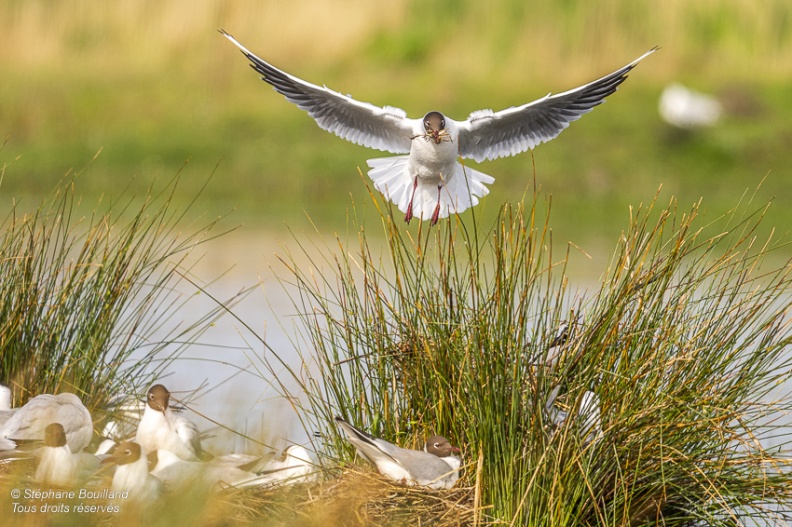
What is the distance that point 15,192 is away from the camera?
14.0 meters

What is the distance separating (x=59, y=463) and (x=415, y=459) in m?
1.16

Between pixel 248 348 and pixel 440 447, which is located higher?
pixel 248 348

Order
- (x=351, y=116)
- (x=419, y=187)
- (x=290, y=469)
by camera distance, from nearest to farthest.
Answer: (x=290, y=469) < (x=419, y=187) < (x=351, y=116)

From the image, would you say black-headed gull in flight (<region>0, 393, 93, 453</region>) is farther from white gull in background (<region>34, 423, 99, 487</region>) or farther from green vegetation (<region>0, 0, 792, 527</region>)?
green vegetation (<region>0, 0, 792, 527</region>)

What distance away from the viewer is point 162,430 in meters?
4.78

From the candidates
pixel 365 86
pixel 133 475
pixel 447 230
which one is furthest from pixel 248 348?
pixel 365 86

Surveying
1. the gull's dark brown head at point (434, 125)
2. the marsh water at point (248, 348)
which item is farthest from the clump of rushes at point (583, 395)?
the gull's dark brown head at point (434, 125)

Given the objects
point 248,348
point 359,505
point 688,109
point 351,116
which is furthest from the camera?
point 688,109

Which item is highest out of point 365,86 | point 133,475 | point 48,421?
point 365,86

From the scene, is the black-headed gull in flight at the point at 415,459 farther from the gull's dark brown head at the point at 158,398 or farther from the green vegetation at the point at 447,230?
the gull's dark brown head at the point at 158,398

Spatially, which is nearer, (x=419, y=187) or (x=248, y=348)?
(x=419, y=187)

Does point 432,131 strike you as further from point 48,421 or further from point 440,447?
point 48,421

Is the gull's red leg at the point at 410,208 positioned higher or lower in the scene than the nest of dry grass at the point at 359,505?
higher

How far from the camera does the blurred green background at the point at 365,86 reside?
14906 millimetres
